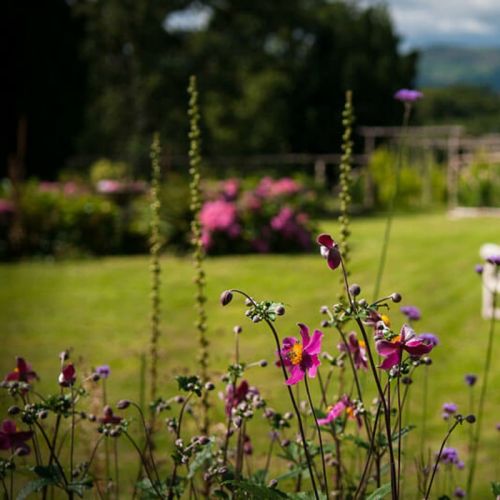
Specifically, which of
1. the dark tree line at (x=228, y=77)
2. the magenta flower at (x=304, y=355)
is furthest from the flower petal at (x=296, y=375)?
the dark tree line at (x=228, y=77)

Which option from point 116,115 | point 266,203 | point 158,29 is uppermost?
point 158,29

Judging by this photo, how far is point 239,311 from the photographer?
7367mm

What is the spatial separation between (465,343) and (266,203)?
4.95 metres

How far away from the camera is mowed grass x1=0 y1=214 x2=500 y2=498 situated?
16.9 ft

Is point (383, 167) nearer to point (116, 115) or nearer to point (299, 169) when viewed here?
point (299, 169)

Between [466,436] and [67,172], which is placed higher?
[67,172]

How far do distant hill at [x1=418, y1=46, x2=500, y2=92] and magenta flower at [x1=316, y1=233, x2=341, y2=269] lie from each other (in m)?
156

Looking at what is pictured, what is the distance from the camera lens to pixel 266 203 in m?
10.7

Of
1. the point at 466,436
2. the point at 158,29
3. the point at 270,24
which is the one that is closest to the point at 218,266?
the point at 466,436

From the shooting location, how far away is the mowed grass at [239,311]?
16.9 feet

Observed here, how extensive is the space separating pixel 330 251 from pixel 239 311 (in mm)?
6020

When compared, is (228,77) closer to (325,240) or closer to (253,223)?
(253,223)

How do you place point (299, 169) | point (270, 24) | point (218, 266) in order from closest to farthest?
point (218, 266) → point (299, 169) → point (270, 24)

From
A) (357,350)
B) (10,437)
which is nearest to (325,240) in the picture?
(357,350)
